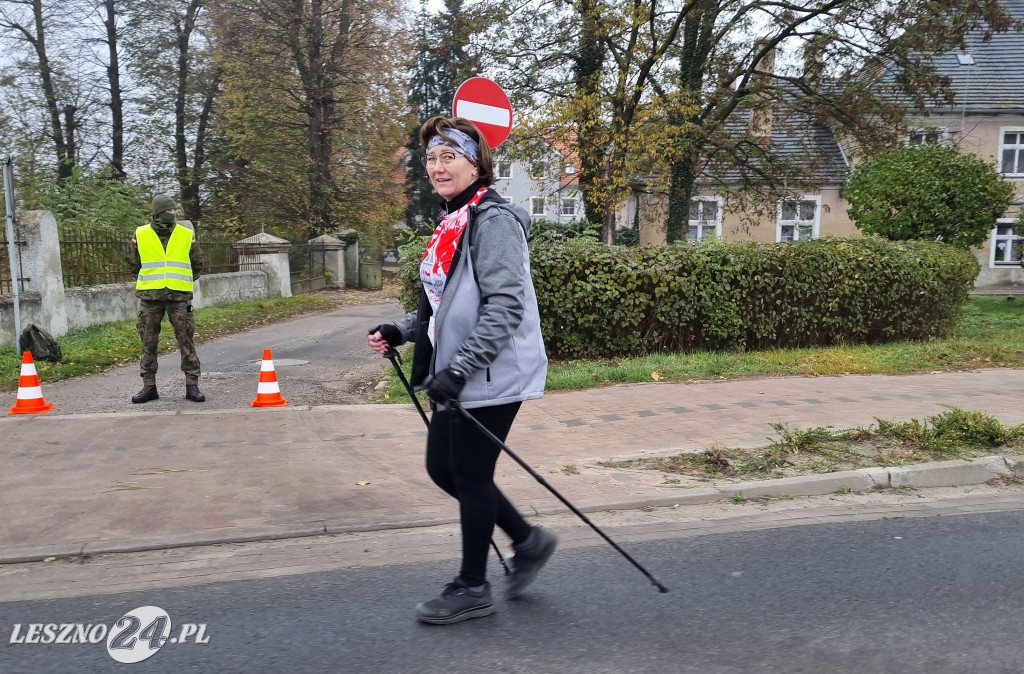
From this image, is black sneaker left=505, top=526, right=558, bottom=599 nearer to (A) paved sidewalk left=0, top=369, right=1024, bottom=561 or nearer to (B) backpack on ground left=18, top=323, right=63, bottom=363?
(A) paved sidewalk left=0, top=369, right=1024, bottom=561

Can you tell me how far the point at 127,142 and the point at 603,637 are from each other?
29040 millimetres

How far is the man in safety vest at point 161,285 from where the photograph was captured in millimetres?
7383

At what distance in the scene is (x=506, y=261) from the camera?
9.70 ft

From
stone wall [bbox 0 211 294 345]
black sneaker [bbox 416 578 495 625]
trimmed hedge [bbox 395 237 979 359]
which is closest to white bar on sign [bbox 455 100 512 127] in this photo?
trimmed hedge [bbox 395 237 979 359]

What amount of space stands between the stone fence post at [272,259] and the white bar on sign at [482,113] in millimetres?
14468

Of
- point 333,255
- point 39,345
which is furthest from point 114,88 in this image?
point 39,345

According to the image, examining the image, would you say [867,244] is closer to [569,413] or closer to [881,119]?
[569,413]

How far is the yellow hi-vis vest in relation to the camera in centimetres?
737

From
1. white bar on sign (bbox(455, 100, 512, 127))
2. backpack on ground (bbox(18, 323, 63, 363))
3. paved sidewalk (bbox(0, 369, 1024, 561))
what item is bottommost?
paved sidewalk (bbox(0, 369, 1024, 561))

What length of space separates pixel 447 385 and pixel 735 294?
7225 mm

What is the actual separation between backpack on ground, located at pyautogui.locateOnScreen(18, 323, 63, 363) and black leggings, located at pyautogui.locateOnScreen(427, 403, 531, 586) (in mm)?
7727

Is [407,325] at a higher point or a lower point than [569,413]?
higher

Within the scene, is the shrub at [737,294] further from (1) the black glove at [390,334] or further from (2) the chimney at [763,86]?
(2) the chimney at [763,86]

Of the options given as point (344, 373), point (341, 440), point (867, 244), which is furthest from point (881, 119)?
point (341, 440)
